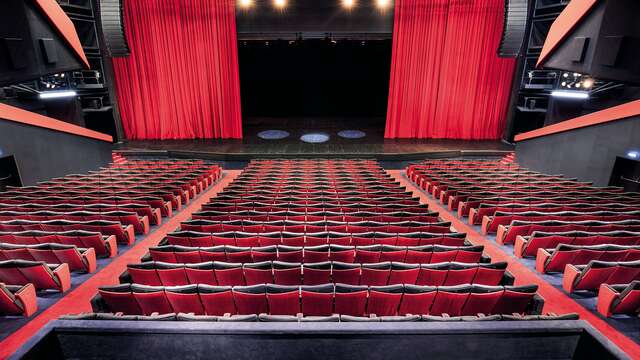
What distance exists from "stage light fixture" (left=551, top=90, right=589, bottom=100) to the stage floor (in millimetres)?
2510

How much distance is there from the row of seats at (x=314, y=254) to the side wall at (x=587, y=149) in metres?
6.31

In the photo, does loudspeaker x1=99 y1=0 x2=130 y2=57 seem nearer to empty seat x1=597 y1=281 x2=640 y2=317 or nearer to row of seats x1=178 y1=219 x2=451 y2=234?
row of seats x1=178 y1=219 x2=451 y2=234

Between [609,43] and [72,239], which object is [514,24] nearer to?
[609,43]

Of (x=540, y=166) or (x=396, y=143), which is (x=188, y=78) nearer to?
(x=396, y=143)

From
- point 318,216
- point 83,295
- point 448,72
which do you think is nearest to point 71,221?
point 83,295

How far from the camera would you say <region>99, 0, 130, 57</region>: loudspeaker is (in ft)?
31.9

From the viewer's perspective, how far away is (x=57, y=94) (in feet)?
40.9

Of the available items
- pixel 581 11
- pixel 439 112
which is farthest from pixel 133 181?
pixel 439 112

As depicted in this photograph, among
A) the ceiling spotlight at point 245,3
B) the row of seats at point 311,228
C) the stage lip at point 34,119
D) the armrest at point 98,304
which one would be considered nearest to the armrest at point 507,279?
the row of seats at point 311,228

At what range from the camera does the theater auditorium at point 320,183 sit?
2412mm

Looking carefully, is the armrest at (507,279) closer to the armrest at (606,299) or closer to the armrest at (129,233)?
the armrest at (606,299)

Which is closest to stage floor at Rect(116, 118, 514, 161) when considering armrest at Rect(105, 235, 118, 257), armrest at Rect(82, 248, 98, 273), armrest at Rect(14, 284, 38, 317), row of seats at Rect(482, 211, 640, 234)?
row of seats at Rect(482, 211, 640, 234)

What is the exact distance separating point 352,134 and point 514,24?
24.5 feet

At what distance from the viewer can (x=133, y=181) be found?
8484 mm
